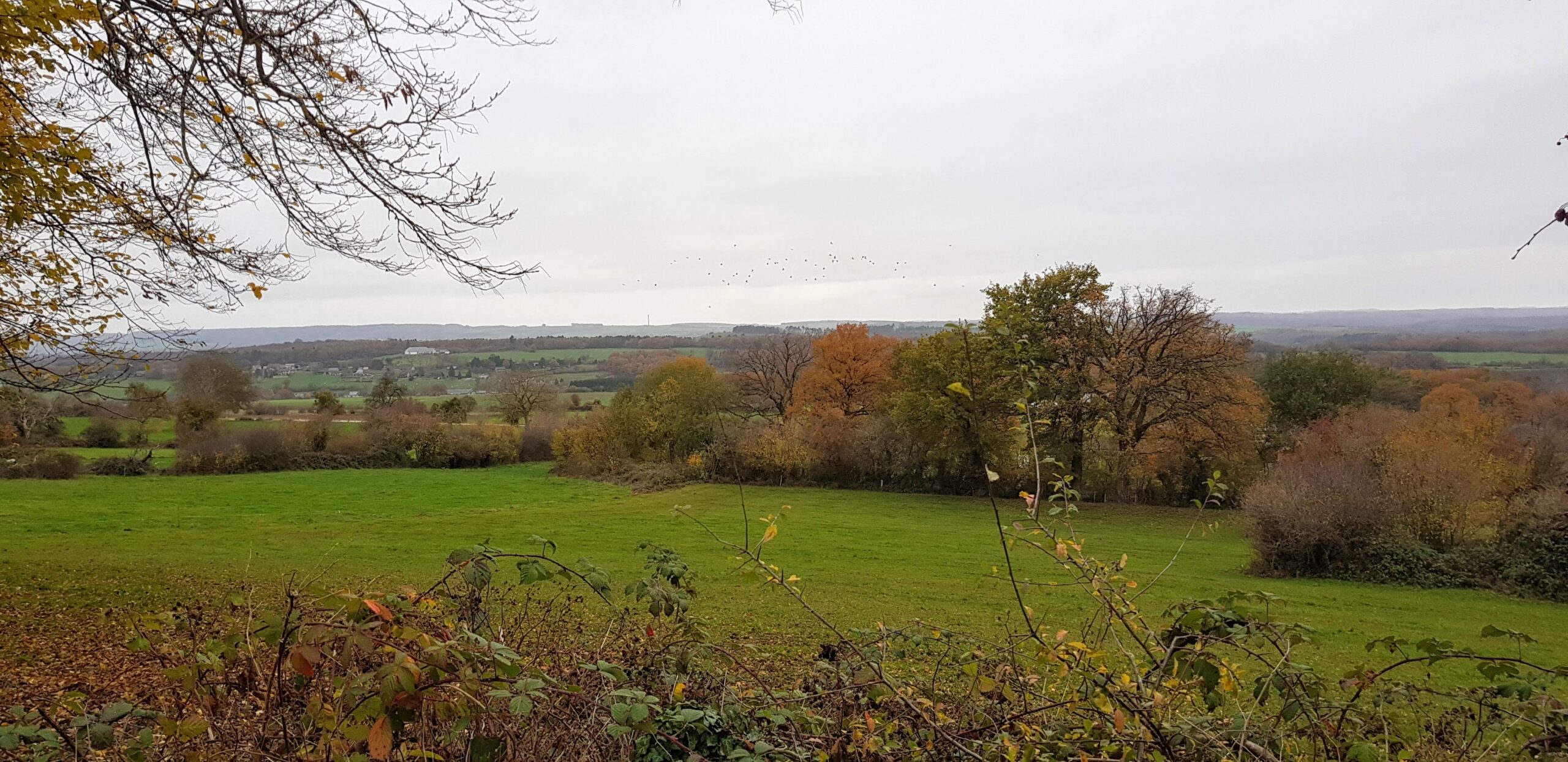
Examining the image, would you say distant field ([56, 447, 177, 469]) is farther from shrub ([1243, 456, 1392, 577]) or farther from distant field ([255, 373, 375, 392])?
shrub ([1243, 456, 1392, 577])

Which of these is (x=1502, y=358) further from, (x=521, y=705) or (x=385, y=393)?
(x=385, y=393)

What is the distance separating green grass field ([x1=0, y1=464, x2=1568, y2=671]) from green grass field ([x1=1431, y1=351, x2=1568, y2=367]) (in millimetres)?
42140

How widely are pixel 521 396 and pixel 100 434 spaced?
76.2 ft

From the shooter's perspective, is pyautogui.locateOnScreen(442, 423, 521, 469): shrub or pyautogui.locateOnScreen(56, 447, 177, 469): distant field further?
pyautogui.locateOnScreen(442, 423, 521, 469): shrub

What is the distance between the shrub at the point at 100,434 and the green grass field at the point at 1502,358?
8762 cm

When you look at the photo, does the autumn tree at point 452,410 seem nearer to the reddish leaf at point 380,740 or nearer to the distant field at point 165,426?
the distant field at point 165,426

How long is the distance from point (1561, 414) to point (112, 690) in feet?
168

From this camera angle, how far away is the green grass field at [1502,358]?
50.4 meters

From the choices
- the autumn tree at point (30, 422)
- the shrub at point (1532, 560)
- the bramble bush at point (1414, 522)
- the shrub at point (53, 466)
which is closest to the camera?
the shrub at point (1532, 560)

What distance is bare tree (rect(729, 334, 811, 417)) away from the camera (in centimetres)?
4400

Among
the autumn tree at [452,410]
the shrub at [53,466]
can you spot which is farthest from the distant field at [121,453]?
the autumn tree at [452,410]

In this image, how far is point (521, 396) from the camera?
2188 inches

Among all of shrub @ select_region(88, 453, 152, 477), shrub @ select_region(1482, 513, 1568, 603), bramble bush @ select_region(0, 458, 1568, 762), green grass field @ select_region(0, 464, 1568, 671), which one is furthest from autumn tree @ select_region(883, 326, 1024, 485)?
shrub @ select_region(88, 453, 152, 477)

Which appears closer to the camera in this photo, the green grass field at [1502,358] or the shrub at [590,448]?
the shrub at [590,448]
